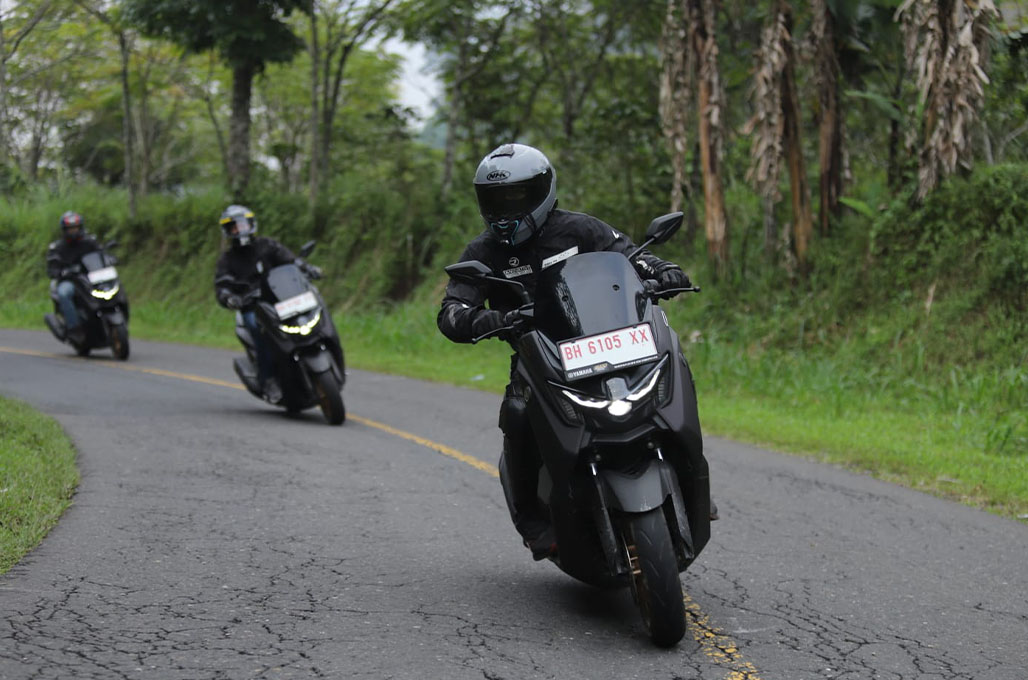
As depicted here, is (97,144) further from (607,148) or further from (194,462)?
(194,462)

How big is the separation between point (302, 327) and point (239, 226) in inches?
64.4

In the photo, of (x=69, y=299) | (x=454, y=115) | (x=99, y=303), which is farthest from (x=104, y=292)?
(x=454, y=115)

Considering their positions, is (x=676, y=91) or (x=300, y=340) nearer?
(x=300, y=340)

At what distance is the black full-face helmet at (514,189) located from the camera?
5.17 metres

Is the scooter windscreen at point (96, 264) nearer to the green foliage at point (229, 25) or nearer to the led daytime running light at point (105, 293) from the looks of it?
the led daytime running light at point (105, 293)

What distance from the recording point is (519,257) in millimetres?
5488

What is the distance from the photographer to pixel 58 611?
16.2 feet

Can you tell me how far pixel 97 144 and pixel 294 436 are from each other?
Answer: 39.8 meters

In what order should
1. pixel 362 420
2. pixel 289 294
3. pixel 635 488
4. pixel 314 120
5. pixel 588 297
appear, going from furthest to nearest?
pixel 314 120, pixel 362 420, pixel 289 294, pixel 588 297, pixel 635 488

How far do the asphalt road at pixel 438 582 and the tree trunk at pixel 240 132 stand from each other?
17.5m

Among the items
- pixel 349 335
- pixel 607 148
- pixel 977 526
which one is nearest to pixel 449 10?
pixel 607 148

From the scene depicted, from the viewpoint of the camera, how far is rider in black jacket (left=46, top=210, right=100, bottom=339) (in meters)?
18.1

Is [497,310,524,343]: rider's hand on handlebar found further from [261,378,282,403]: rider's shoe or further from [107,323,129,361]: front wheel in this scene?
[107,323,129,361]: front wheel

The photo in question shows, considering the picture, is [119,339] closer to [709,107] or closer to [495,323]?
[709,107]
